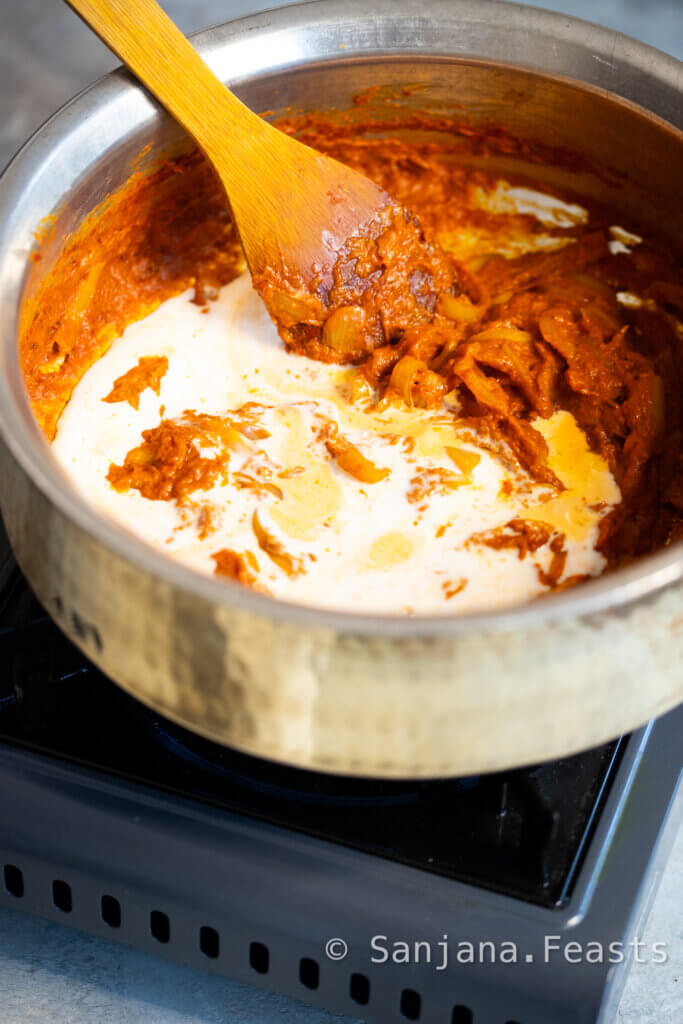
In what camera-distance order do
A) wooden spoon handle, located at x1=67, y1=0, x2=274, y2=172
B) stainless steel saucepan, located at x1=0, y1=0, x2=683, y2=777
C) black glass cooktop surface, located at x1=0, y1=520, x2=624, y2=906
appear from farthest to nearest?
wooden spoon handle, located at x1=67, y1=0, x2=274, y2=172, black glass cooktop surface, located at x1=0, y1=520, x2=624, y2=906, stainless steel saucepan, located at x1=0, y1=0, x2=683, y2=777

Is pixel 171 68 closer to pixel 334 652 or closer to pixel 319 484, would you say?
pixel 319 484

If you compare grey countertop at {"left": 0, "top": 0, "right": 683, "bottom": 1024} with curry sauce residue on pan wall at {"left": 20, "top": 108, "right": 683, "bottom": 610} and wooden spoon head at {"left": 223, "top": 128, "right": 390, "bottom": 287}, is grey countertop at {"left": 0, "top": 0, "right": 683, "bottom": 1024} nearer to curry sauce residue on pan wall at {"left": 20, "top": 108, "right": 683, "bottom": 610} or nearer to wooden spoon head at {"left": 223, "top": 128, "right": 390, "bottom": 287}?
curry sauce residue on pan wall at {"left": 20, "top": 108, "right": 683, "bottom": 610}

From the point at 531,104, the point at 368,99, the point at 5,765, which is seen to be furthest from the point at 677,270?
the point at 5,765

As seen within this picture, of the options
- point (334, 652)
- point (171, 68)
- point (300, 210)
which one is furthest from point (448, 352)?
point (334, 652)

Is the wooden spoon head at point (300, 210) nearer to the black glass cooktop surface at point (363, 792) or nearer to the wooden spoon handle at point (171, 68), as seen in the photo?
the wooden spoon handle at point (171, 68)

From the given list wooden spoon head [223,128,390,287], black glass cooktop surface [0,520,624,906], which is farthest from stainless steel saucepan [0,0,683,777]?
wooden spoon head [223,128,390,287]

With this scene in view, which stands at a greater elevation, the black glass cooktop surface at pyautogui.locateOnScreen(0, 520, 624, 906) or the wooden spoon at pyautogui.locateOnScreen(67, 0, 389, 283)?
the wooden spoon at pyautogui.locateOnScreen(67, 0, 389, 283)
